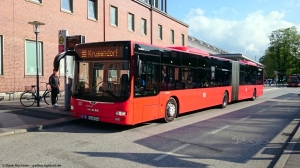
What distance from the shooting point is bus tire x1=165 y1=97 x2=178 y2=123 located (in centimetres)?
1025

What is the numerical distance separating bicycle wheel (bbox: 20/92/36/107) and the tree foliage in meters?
71.0

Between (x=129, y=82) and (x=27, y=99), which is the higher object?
(x=129, y=82)

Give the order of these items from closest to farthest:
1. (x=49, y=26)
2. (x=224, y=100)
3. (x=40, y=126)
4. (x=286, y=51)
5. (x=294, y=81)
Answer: (x=40, y=126), (x=224, y=100), (x=49, y=26), (x=294, y=81), (x=286, y=51)

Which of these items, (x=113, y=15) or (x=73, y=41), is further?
(x=113, y=15)

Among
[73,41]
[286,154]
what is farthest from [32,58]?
[286,154]

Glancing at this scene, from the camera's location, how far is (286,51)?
72625 mm

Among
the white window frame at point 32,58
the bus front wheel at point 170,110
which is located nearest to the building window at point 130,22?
the white window frame at point 32,58

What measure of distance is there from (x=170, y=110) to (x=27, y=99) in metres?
6.75

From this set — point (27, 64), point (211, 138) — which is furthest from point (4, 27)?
point (211, 138)

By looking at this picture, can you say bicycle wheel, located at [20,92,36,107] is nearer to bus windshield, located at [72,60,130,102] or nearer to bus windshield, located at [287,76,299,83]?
bus windshield, located at [72,60,130,102]

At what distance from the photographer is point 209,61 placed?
13.8 m

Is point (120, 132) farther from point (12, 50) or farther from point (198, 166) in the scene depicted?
point (12, 50)

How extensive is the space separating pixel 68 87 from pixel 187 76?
4826mm

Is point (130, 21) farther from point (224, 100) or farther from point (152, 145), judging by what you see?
point (152, 145)
